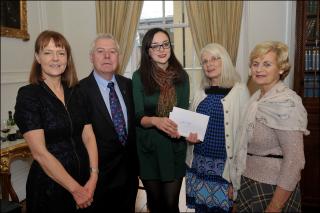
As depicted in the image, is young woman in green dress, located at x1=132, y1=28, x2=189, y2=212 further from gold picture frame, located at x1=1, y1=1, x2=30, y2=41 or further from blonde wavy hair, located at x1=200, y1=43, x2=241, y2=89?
gold picture frame, located at x1=1, y1=1, x2=30, y2=41

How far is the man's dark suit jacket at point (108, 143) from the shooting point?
82.7 inches

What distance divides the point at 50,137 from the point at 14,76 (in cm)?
272

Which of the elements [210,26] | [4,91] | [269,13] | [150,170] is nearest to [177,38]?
[210,26]

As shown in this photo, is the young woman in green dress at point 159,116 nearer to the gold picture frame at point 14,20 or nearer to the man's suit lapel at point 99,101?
the man's suit lapel at point 99,101

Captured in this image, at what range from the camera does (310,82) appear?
3.48m

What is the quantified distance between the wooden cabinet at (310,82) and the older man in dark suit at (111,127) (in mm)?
2280

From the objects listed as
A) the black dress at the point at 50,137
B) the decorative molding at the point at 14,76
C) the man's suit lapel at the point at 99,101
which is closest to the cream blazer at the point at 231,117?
the man's suit lapel at the point at 99,101

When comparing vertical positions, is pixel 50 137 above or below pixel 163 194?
above

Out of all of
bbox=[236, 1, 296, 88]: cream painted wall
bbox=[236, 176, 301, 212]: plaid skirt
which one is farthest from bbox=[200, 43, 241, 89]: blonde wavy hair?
bbox=[236, 1, 296, 88]: cream painted wall

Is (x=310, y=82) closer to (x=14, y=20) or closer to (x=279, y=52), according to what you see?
(x=279, y=52)

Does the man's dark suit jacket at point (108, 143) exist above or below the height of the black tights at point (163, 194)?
above

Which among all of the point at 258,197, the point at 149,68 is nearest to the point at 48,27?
the point at 149,68

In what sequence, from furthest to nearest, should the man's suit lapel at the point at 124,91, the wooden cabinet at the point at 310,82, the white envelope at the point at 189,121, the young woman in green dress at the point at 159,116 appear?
the wooden cabinet at the point at 310,82, the man's suit lapel at the point at 124,91, the young woman in green dress at the point at 159,116, the white envelope at the point at 189,121

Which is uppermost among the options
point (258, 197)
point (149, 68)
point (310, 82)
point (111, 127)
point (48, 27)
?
point (48, 27)
